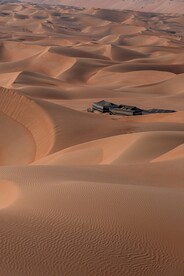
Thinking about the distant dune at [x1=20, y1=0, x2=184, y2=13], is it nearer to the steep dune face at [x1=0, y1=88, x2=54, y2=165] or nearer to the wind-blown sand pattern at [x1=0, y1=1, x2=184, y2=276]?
the wind-blown sand pattern at [x1=0, y1=1, x2=184, y2=276]

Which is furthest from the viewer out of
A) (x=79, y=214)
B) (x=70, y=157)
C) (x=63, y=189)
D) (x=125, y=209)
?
(x=70, y=157)

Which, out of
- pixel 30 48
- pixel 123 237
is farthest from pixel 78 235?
pixel 30 48

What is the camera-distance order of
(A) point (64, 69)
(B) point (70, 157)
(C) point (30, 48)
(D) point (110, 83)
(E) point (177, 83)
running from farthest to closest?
(C) point (30, 48) → (A) point (64, 69) → (D) point (110, 83) → (E) point (177, 83) → (B) point (70, 157)

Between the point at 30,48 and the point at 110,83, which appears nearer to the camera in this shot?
the point at 110,83

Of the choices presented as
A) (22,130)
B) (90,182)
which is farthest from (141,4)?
(90,182)

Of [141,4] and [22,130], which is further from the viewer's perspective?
[141,4]

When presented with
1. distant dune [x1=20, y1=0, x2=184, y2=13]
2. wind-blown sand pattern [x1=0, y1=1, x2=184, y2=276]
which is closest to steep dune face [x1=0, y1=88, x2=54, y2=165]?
wind-blown sand pattern [x1=0, y1=1, x2=184, y2=276]

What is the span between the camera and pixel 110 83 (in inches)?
1518

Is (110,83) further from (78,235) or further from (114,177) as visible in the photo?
(78,235)

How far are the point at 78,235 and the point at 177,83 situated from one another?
3150cm

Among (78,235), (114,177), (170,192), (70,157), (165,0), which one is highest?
(78,235)

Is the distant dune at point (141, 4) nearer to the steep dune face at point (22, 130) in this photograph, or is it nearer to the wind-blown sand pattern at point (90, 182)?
the wind-blown sand pattern at point (90, 182)

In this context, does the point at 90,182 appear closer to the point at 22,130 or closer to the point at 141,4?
the point at 22,130

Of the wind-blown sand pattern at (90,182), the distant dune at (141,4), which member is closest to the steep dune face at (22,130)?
the wind-blown sand pattern at (90,182)
